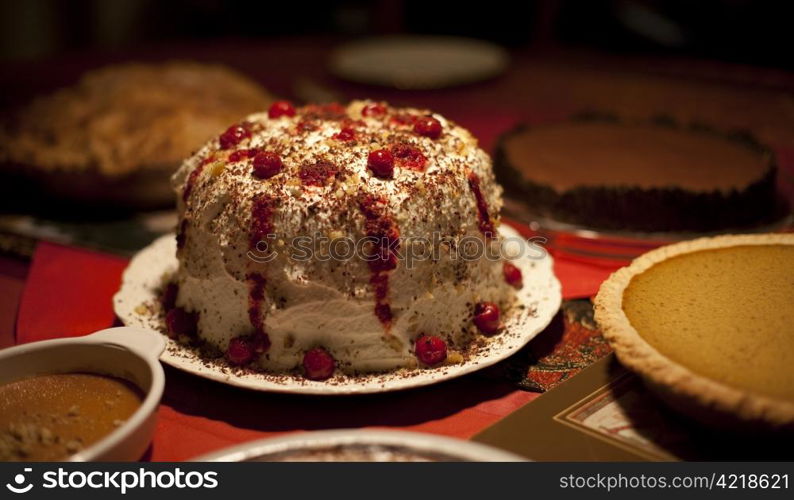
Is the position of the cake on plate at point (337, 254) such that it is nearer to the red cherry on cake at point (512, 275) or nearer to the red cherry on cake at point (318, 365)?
the red cherry on cake at point (318, 365)

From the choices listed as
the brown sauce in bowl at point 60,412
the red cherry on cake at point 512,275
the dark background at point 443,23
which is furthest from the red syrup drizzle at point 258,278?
the dark background at point 443,23

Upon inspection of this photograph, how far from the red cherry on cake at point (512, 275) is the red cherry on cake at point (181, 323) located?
0.87 metres

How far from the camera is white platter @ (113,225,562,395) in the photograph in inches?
74.4

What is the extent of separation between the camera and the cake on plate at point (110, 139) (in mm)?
3182

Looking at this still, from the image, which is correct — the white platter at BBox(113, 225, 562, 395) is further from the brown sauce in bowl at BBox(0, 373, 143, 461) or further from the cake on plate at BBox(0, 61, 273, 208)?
the cake on plate at BBox(0, 61, 273, 208)

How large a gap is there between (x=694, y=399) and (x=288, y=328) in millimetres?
921

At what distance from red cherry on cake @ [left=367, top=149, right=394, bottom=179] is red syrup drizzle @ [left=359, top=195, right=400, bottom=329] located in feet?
0.25

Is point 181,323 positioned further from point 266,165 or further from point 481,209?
point 481,209

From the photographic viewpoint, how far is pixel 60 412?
5.54ft

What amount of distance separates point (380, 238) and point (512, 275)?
56 centimetres

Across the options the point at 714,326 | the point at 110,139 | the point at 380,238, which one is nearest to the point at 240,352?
the point at 380,238

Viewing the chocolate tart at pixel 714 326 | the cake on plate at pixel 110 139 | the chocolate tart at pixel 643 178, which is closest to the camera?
the chocolate tart at pixel 714 326
